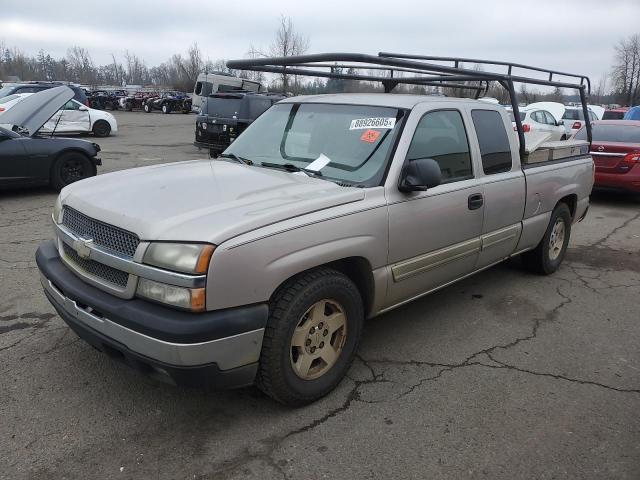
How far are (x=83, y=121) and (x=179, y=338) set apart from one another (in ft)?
64.3

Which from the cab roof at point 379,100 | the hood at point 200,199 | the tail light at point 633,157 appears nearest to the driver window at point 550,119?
the tail light at point 633,157

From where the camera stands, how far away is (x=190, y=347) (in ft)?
8.23

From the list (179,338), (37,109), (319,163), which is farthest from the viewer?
(37,109)

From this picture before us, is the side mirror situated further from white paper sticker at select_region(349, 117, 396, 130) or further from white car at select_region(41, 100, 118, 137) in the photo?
white car at select_region(41, 100, 118, 137)

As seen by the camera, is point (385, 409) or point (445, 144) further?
point (445, 144)

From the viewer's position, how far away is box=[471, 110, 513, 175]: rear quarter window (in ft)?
14.0

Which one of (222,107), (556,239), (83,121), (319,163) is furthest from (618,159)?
(83,121)

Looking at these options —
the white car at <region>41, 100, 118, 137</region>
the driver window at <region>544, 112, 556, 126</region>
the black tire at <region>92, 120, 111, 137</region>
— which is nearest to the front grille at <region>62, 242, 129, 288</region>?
the white car at <region>41, 100, 118, 137</region>

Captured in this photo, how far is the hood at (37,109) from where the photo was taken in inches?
316

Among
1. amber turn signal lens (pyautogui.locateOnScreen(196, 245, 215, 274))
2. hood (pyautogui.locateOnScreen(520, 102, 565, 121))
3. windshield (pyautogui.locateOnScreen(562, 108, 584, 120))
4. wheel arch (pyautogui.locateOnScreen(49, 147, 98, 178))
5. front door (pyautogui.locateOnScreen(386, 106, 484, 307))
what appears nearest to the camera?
amber turn signal lens (pyautogui.locateOnScreen(196, 245, 215, 274))

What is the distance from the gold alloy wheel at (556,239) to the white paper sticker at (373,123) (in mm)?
2722

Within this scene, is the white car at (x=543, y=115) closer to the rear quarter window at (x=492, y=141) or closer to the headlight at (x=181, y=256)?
the rear quarter window at (x=492, y=141)

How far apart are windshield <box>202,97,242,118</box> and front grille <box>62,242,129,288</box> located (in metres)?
11.3

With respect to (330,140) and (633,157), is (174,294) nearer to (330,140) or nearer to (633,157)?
(330,140)
